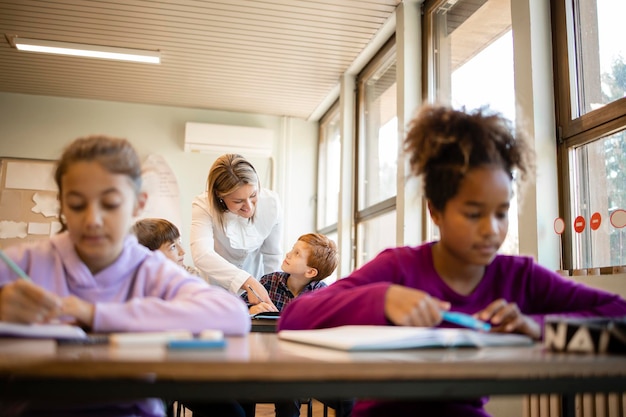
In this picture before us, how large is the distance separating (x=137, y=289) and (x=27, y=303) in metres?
0.22

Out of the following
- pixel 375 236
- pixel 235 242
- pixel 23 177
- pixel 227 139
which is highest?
pixel 227 139

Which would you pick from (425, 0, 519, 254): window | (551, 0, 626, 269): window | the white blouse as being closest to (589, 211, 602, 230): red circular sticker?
(551, 0, 626, 269): window

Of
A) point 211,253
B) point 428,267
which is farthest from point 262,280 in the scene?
point 428,267

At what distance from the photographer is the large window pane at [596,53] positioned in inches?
92.6

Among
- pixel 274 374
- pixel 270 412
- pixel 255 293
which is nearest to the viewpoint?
pixel 274 374

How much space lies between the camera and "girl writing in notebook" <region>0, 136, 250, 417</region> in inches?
34.6

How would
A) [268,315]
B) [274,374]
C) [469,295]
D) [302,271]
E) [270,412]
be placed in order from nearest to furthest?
1. [274,374]
2. [469,295]
3. [268,315]
4. [302,271]
5. [270,412]

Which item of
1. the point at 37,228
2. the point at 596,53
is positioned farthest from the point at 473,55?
the point at 37,228

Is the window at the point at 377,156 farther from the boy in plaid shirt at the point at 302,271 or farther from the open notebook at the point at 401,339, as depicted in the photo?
the open notebook at the point at 401,339

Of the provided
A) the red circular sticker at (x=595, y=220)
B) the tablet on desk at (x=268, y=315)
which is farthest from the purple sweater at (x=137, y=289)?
the red circular sticker at (x=595, y=220)

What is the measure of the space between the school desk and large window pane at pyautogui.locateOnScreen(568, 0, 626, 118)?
2.00 metres

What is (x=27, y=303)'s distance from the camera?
0.80 metres

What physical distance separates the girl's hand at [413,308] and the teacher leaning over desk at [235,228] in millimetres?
1770

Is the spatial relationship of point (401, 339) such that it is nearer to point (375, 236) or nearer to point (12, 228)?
point (375, 236)
